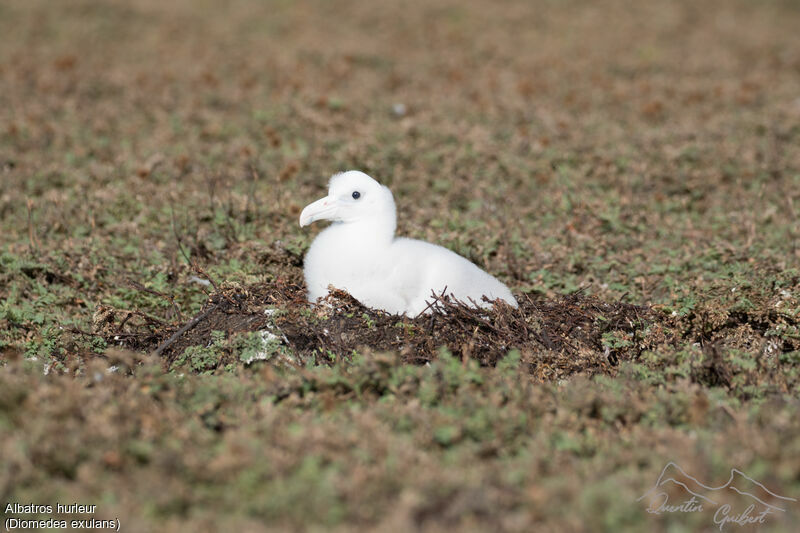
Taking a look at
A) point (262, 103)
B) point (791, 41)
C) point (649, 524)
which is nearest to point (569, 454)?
point (649, 524)

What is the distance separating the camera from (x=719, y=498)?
119 inches

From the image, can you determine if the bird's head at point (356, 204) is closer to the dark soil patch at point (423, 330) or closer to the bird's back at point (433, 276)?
the bird's back at point (433, 276)

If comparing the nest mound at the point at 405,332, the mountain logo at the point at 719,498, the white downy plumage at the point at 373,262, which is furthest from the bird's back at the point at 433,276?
the mountain logo at the point at 719,498

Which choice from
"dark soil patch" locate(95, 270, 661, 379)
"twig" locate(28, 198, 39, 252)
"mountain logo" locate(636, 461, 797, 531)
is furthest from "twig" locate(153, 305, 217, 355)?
"mountain logo" locate(636, 461, 797, 531)

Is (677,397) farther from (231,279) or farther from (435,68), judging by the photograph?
(435,68)

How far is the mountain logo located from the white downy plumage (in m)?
1.88

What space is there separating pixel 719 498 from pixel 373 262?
7.98 ft

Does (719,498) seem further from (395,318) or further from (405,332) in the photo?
(395,318)

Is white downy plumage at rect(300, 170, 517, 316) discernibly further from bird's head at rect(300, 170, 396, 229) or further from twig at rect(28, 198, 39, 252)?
twig at rect(28, 198, 39, 252)

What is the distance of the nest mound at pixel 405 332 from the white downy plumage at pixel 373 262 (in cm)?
12

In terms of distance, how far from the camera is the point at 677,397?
3.81 metres

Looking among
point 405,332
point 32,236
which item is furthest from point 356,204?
point 32,236

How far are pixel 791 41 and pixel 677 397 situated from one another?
12.5m

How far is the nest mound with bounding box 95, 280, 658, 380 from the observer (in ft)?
14.8
